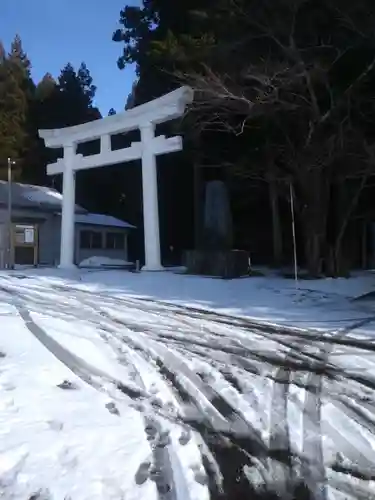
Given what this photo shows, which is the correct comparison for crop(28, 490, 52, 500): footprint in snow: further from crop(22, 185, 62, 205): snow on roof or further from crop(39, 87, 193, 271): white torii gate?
crop(22, 185, 62, 205): snow on roof

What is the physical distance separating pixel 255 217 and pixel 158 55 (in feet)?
41.9

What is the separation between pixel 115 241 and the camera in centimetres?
2988

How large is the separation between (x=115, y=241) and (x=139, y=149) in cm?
1209

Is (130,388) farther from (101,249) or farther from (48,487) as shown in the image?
(101,249)

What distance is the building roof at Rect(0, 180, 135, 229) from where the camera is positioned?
82.0ft

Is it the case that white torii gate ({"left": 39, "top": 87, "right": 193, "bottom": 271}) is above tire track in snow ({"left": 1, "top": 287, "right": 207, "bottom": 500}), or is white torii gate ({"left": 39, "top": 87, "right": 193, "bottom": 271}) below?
above

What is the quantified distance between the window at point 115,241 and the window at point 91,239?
596mm

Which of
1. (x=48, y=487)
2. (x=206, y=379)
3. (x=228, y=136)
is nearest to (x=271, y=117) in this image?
(x=228, y=136)

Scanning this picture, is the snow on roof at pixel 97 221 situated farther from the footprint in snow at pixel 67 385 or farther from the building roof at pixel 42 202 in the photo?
the footprint in snow at pixel 67 385

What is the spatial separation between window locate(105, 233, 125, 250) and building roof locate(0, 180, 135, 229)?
0.64 metres

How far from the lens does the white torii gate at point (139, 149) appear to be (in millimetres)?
17172

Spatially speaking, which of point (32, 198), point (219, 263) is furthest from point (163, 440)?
point (32, 198)

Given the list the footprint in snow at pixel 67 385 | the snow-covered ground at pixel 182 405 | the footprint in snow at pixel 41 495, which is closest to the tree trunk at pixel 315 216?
the snow-covered ground at pixel 182 405

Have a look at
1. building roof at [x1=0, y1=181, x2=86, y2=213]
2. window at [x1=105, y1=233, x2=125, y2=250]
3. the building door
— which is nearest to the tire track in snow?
the building door
